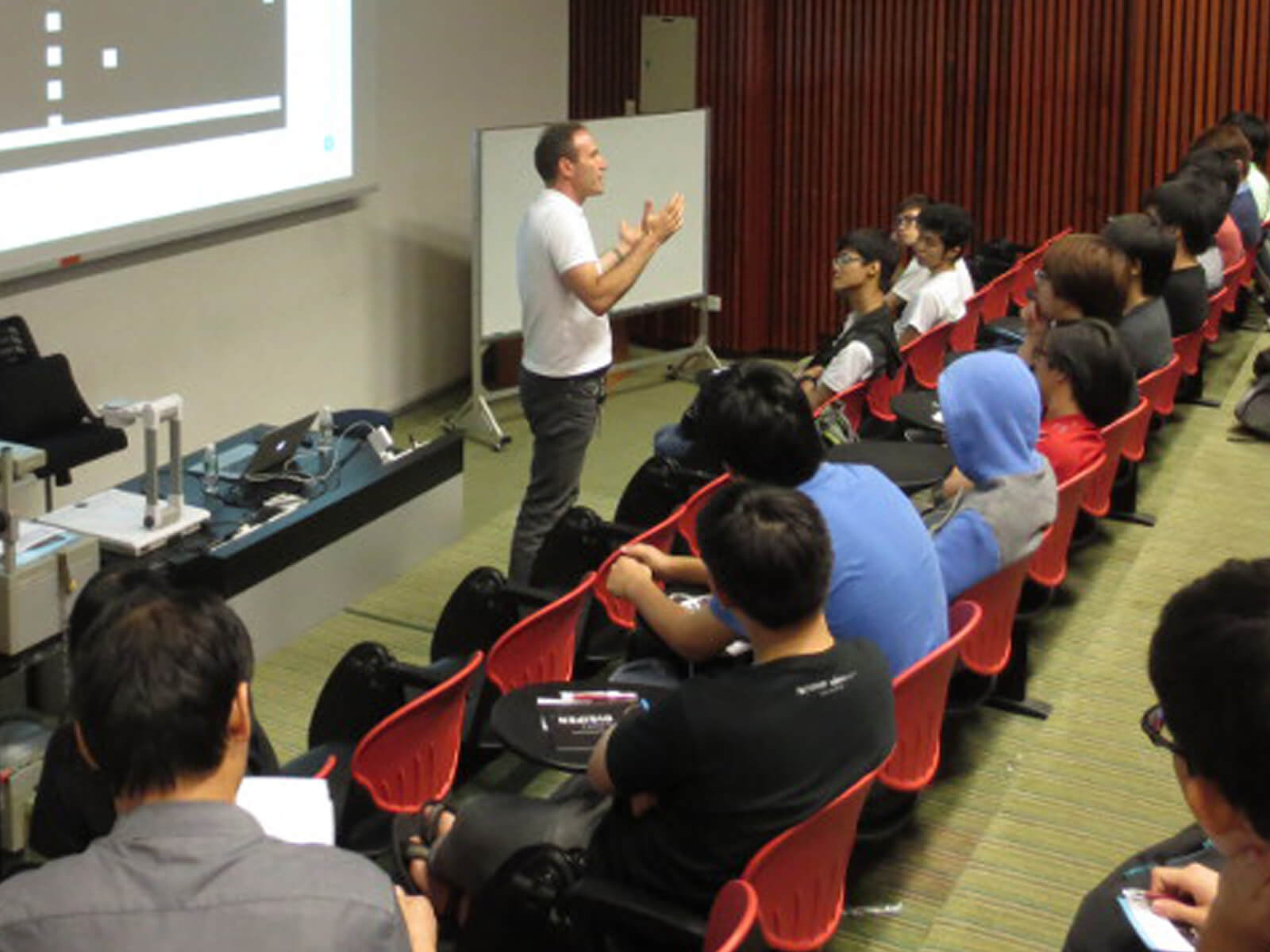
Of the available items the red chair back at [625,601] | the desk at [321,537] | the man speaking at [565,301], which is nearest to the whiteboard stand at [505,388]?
the desk at [321,537]

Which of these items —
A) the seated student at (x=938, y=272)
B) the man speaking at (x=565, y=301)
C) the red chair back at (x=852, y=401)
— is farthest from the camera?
the seated student at (x=938, y=272)

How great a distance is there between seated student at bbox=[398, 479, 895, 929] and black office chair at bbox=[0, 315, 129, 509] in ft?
11.3

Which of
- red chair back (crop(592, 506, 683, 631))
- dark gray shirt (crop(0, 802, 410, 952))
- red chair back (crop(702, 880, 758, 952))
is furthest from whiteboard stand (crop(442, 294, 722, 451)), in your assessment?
dark gray shirt (crop(0, 802, 410, 952))

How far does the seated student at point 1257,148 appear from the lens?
321 inches

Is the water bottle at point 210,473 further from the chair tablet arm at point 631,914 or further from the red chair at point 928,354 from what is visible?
the chair tablet arm at point 631,914

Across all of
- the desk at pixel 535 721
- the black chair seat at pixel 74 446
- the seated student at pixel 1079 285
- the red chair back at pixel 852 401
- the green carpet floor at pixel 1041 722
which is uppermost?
the seated student at pixel 1079 285

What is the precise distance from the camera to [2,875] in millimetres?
3666

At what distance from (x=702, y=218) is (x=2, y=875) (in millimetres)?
5962

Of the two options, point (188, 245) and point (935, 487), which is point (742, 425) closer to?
point (935, 487)

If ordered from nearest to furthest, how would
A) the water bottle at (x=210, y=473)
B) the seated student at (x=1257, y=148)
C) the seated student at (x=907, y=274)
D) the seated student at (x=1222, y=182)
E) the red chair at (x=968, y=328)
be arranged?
the water bottle at (x=210, y=473)
the red chair at (x=968, y=328)
the seated student at (x=907, y=274)
the seated student at (x=1222, y=182)
the seated student at (x=1257, y=148)

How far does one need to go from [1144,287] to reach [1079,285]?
1.95 ft

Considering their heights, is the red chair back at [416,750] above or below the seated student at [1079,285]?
below

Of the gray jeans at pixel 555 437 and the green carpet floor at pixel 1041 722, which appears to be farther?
the gray jeans at pixel 555 437

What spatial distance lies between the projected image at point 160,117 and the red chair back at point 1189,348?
3.48m
